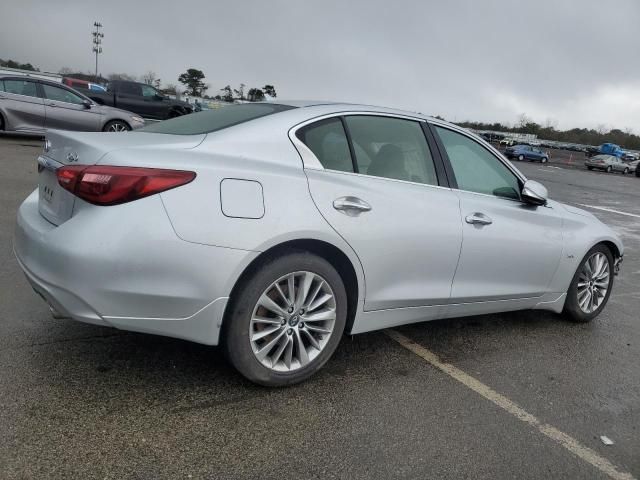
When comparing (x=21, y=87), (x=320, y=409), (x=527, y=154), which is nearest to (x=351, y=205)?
(x=320, y=409)

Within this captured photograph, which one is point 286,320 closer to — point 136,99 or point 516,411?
point 516,411

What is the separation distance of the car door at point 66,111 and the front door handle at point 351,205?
11547 millimetres

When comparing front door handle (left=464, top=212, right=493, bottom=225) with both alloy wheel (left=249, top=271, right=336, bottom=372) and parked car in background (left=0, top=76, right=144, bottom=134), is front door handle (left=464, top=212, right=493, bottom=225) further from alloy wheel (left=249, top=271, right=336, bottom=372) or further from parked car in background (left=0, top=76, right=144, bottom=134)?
parked car in background (left=0, top=76, right=144, bottom=134)

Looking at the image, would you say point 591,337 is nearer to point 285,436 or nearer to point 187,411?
point 285,436

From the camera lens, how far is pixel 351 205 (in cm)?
314

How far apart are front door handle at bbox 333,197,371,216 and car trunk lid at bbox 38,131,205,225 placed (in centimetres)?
81

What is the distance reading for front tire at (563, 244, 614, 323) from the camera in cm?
475

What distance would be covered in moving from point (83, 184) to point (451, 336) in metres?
2.85

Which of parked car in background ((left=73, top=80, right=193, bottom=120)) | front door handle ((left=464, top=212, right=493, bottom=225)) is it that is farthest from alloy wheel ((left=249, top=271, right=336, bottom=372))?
parked car in background ((left=73, top=80, right=193, bottom=120))

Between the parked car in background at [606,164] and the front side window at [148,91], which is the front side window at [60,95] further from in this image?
the parked car in background at [606,164]

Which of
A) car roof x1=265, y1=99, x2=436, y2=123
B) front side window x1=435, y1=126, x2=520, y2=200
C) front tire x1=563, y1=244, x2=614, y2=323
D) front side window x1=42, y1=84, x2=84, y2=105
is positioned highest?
car roof x1=265, y1=99, x2=436, y2=123

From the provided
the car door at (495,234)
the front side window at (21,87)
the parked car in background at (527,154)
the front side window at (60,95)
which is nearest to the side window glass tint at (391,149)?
Answer: the car door at (495,234)

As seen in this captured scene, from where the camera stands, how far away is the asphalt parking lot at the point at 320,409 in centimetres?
249

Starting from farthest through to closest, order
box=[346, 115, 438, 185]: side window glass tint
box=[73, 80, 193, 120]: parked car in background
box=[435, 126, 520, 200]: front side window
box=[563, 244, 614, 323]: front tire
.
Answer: box=[73, 80, 193, 120]: parked car in background
box=[563, 244, 614, 323]: front tire
box=[435, 126, 520, 200]: front side window
box=[346, 115, 438, 185]: side window glass tint
